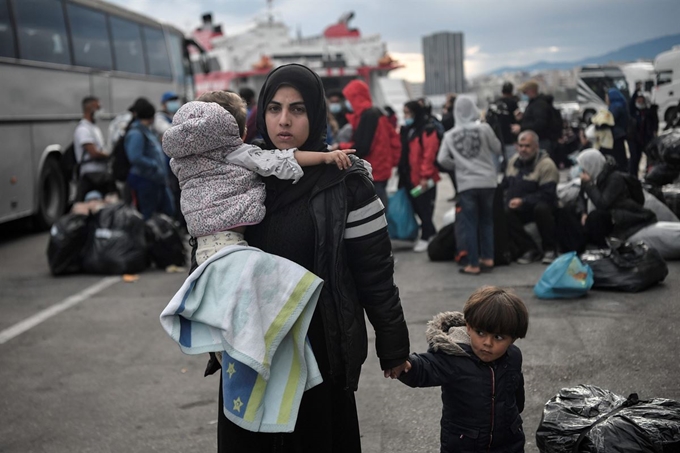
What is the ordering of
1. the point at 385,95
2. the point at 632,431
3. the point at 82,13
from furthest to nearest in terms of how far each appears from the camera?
the point at 385,95 < the point at 82,13 < the point at 632,431

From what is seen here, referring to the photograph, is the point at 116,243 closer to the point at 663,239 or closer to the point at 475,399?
the point at 663,239

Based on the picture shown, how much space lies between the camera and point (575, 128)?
68.9 feet

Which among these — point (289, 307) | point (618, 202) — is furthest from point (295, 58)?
point (289, 307)

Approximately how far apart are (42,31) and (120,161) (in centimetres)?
425

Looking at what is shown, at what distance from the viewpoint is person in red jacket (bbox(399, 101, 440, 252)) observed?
32.1ft

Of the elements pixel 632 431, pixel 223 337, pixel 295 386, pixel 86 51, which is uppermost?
pixel 86 51

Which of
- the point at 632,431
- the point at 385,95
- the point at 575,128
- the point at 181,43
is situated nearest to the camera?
the point at 632,431

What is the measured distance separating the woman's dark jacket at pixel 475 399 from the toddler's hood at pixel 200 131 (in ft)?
3.73

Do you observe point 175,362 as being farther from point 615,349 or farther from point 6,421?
point 615,349

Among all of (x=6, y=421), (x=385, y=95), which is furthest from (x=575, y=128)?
(x=6, y=421)

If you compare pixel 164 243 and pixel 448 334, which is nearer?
pixel 448 334

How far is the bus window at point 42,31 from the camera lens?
477 inches

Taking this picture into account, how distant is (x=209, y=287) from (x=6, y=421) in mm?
2921

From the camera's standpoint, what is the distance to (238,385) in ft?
8.55
